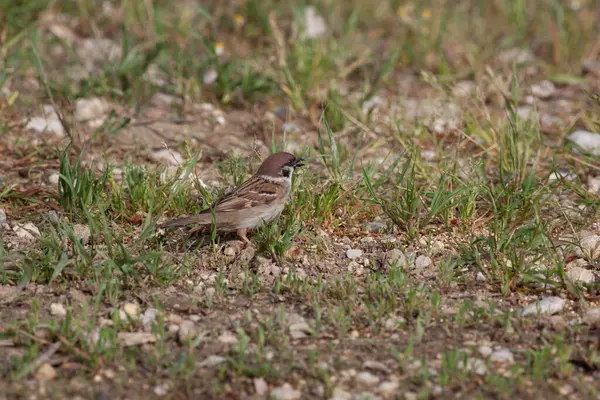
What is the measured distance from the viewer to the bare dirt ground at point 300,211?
4.14 m

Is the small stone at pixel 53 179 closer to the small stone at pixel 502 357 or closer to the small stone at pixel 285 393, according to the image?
the small stone at pixel 285 393

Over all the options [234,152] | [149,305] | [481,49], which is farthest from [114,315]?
[481,49]

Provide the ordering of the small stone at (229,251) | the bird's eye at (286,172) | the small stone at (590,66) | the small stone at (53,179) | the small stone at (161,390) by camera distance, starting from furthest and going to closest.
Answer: the small stone at (590,66) → the small stone at (53,179) → the bird's eye at (286,172) → the small stone at (229,251) → the small stone at (161,390)

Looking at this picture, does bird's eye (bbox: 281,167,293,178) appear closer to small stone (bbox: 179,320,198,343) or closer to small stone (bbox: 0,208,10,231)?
small stone (bbox: 179,320,198,343)

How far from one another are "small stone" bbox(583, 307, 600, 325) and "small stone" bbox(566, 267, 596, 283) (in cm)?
37

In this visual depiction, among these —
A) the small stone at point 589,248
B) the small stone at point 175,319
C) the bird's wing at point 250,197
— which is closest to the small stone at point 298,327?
the small stone at point 175,319

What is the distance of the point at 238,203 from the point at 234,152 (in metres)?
1.01

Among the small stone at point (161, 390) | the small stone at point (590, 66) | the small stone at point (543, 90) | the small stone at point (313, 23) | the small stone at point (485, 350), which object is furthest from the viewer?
the small stone at point (313, 23)

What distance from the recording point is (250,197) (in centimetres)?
551

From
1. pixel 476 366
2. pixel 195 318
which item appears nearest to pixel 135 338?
pixel 195 318

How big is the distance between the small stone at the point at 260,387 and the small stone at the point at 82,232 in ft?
5.91

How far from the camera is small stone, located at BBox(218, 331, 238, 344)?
4.38m

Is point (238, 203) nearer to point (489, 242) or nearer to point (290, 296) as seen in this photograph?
point (290, 296)

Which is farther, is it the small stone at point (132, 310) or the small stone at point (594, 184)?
the small stone at point (594, 184)
